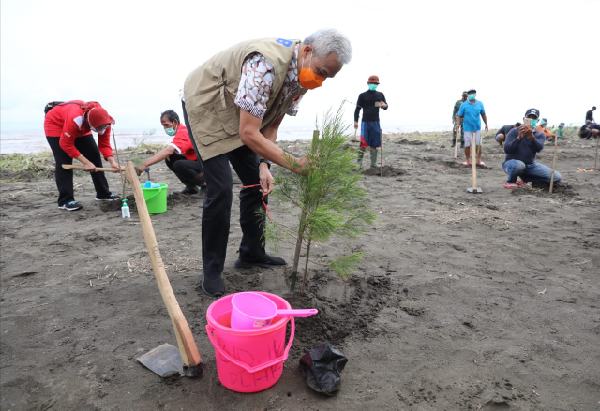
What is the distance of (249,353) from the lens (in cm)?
183

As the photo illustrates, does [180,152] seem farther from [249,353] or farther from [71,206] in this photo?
[249,353]

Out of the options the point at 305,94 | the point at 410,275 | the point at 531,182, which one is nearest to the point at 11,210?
the point at 305,94

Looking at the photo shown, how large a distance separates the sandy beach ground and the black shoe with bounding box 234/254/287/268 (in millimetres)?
126

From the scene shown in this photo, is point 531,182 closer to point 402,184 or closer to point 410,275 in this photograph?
point 402,184

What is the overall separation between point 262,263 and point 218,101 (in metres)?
1.45

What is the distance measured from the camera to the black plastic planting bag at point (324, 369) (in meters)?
1.93

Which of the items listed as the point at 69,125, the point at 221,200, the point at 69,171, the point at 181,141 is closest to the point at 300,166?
the point at 221,200

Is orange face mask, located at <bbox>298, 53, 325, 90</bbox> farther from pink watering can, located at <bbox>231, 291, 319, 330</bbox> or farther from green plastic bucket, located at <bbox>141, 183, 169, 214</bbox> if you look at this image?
green plastic bucket, located at <bbox>141, 183, 169, 214</bbox>

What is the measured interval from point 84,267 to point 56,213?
2.40m

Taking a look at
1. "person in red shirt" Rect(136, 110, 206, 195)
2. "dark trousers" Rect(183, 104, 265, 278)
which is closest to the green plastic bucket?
"person in red shirt" Rect(136, 110, 206, 195)

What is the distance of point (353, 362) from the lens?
7.22 ft

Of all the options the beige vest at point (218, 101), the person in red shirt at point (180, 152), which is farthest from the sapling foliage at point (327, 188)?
the person in red shirt at point (180, 152)

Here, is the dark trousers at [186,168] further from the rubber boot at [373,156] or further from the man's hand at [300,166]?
the rubber boot at [373,156]

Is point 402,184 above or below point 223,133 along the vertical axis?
below
